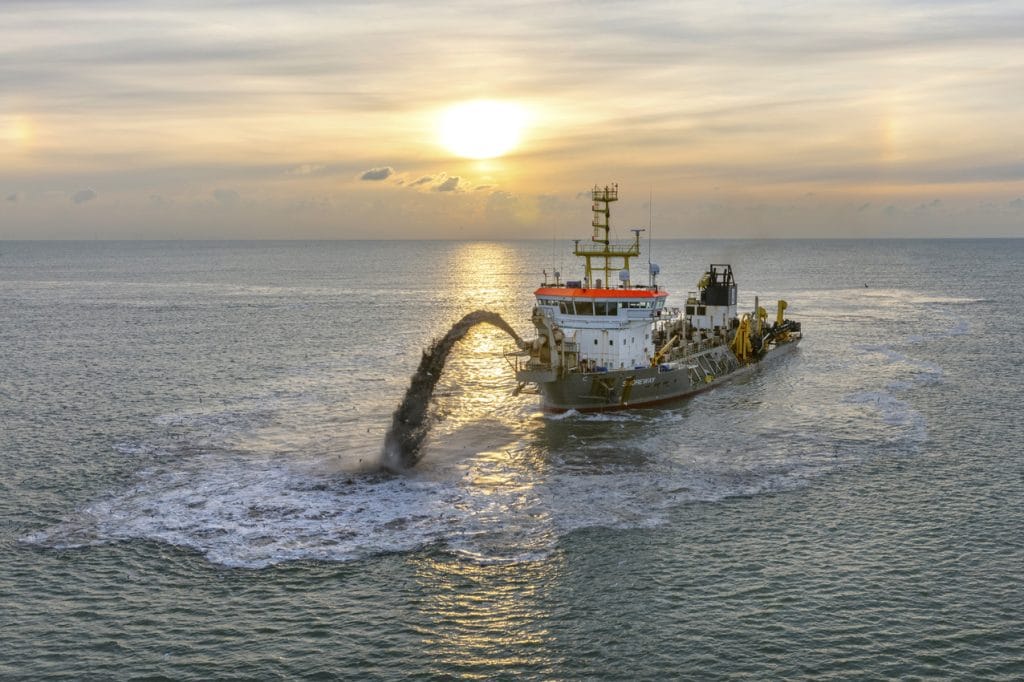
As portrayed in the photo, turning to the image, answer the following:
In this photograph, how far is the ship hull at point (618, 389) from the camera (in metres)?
60.4

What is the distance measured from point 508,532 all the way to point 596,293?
29449mm

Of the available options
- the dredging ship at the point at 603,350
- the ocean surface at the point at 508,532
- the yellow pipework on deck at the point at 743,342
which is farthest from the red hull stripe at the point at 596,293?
the yellow pipework on deck at the point at 743,342

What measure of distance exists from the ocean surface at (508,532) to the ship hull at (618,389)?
1.39 metres

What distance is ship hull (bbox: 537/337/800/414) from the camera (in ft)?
198

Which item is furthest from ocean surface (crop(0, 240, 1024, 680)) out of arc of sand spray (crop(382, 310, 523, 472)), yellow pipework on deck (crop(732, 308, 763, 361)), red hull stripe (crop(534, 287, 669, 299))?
yellow pipework on deck (crop(732, 308, 763, 361))

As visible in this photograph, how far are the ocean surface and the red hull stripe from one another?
30.3 feet

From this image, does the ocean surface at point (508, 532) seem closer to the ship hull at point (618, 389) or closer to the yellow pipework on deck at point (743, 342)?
the ship hull at point (618, 389)

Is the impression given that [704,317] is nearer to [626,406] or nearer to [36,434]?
[626,406]

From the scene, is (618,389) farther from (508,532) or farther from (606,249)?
(508,532)

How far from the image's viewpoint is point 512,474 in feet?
149

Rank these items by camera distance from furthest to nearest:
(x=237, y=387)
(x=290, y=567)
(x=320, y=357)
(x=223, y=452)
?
(x=320, y=357)
(x=237, y=387)
(x=223, y=452)
(x=290, y=567)

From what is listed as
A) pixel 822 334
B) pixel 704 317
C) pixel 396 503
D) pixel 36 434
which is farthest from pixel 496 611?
pixel 822 334

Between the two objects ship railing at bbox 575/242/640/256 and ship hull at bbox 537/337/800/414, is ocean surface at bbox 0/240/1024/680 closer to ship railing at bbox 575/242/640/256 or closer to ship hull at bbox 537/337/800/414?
ship hull at bbox 537/337/800/414

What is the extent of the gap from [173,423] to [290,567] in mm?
28362
